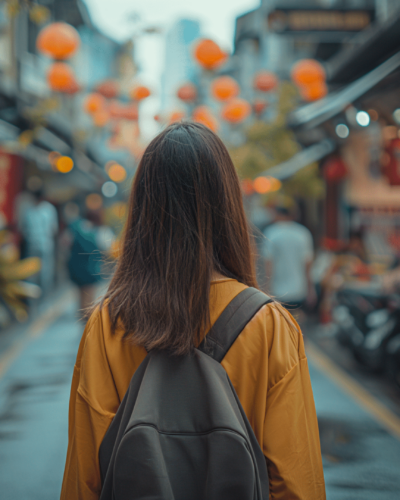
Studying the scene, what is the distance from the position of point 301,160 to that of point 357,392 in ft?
24.4

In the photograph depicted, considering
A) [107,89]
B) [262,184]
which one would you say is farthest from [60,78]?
[262,184]

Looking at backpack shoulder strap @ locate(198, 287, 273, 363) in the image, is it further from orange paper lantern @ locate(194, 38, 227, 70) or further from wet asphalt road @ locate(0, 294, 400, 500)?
orange paper lantern @ locate(194, 38, 227, 70)

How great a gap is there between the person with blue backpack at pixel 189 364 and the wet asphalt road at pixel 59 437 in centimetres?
220

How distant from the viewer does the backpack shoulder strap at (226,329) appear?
4.34 ft

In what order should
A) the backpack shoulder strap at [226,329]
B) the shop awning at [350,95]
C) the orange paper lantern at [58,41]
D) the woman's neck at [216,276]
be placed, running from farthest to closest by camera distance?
the orange paper lantern at [58,41], the shop awning at [350,95], the woman's neck at [216,276], the backpack shoulder strap at [226,329]

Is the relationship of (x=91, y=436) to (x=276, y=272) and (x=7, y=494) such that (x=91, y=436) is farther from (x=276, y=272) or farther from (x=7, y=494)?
(x=276, y=272)

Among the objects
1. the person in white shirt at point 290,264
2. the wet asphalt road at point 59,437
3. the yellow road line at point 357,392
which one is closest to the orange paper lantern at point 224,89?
the person in white shirt at point 290,264

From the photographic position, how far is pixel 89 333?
4.80 feet

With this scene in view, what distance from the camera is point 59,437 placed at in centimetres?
418

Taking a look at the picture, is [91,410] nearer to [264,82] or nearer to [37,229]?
[37,229]

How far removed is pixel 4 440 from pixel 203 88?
30.9m

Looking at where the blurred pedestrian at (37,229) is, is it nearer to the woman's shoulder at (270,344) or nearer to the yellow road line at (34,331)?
the yellow road line at (34,331)

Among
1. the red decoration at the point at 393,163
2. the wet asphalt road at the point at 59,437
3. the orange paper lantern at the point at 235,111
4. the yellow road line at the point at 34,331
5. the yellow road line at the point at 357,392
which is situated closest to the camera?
the wet asphalt road at the point at 59,437

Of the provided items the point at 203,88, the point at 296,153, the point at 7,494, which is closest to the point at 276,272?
the point at 7,494
